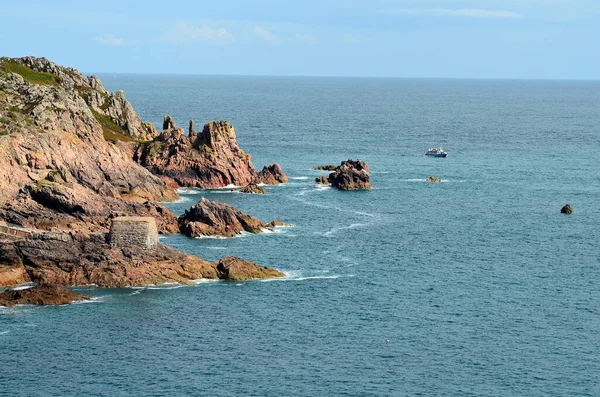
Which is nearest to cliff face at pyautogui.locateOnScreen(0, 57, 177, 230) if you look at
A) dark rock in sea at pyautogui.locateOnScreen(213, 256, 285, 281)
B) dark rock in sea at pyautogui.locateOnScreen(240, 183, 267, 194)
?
dark rock in sea at pyautogui.locateOnScreen(240, 183, 267, 194)

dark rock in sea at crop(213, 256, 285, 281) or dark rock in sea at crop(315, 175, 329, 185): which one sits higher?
dark rock in sea at crop(315, 175, 329, 185)

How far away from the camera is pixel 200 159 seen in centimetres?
18525

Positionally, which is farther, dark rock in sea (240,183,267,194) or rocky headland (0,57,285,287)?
dark rock in sea (240,183,267,194)

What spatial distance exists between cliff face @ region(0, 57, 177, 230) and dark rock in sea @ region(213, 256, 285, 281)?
84.6 feet

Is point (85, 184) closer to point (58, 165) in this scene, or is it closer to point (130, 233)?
point (58, 165)

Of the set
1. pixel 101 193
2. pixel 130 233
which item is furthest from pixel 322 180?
pixel 130 233

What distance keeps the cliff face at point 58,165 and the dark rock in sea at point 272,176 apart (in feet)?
81.7

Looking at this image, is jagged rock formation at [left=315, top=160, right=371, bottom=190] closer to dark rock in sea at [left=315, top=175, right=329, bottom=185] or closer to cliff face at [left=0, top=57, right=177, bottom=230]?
dark rock in sea at [left=315, top=175, right=329, bottom=185]

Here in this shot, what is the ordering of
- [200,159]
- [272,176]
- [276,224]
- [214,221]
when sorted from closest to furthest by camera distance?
[214,221]
[276,224]
[200,159]
[272,176]

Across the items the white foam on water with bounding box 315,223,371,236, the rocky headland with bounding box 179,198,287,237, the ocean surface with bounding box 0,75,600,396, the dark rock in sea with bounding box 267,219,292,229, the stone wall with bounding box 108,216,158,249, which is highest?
the stone wall with bounding box 108,216,158,249

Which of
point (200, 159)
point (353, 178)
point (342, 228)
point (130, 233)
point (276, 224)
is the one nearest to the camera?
point (130, 233)

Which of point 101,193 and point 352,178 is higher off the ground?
point 101,193

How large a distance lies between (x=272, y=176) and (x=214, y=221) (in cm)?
4924

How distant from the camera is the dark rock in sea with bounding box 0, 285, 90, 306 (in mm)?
105812
